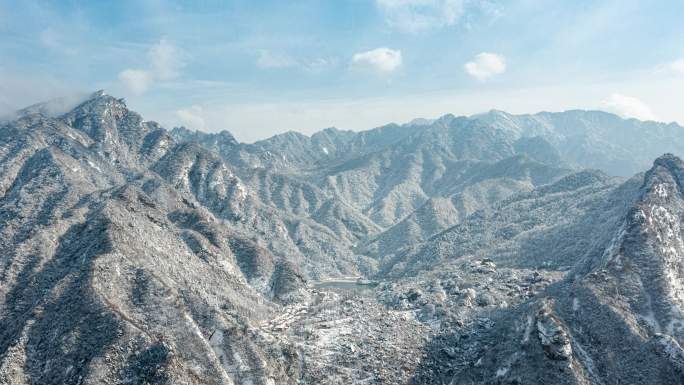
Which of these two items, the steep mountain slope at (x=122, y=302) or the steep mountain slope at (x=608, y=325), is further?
the steep mountain slope at (x=608, y=325)

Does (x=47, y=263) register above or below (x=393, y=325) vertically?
above

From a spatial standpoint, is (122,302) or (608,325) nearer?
(122,302)

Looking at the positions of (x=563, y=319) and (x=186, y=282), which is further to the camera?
(x=186, y=282)

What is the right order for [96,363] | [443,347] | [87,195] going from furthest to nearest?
[87,195] → [443,347] → [96,363]

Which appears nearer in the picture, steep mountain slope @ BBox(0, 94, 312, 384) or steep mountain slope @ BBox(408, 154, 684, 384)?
steep mountain slope @ BBox(0, 94, 312, 384)

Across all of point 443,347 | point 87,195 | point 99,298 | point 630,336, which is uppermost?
point 87,195

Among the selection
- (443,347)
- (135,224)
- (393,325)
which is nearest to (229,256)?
(135,224)

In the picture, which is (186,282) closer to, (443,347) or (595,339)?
(443,347)

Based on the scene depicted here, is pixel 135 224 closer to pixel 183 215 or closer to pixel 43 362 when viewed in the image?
pixel 183 215

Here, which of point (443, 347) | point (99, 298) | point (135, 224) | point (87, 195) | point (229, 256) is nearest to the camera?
point (99, 298)

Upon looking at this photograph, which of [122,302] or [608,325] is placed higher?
[122,302]
